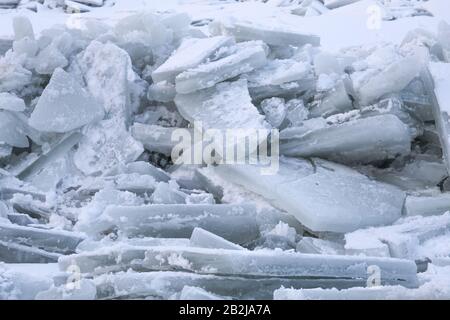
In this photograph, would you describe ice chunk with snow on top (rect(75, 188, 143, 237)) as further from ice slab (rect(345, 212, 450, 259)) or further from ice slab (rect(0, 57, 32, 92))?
ice slab (rect(0, 57, 32, 92))

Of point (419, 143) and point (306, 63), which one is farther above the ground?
point (306, 63)

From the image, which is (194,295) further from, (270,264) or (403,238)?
(403,238)

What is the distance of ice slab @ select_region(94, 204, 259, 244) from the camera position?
8.91ft

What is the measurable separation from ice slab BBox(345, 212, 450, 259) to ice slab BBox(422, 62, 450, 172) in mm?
516

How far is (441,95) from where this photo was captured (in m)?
3.57

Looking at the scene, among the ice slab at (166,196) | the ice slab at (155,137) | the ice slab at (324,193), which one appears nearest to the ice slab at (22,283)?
the ice slab at (166,196)

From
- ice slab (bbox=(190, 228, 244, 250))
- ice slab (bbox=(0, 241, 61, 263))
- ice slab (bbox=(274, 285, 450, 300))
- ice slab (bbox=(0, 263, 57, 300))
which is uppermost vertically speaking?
ice slab (bbox=(274, 285, 450, 300))

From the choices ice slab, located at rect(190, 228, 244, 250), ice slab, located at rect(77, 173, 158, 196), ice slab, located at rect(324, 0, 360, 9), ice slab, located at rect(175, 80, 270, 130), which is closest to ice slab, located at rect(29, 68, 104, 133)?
ice slab, located at rect(77, 173, 158, 196)
